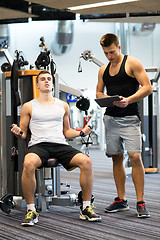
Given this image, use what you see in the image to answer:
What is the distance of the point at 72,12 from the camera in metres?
8.77

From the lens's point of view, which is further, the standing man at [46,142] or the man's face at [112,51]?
the man's face at [112,51]

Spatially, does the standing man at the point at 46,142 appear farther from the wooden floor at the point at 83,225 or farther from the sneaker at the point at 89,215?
the wooden floor at the point at 83,225

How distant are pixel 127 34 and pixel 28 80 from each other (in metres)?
7.53

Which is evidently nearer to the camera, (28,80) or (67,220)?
(67,220)

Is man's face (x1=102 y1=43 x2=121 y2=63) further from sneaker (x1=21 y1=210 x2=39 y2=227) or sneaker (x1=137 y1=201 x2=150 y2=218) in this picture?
sneaker (x1=21 y1=210 x2=39 y2=227)

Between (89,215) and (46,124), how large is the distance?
781 millimetres

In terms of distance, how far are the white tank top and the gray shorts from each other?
366 millimetres

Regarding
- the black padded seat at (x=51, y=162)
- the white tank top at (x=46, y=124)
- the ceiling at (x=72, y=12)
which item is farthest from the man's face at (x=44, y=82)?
the ceiling at (x=72, y=12)

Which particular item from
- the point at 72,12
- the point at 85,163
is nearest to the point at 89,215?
the point at 85,163

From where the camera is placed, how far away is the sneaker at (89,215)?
2.39 m

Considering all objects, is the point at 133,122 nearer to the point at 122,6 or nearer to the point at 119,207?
the point at 119,207

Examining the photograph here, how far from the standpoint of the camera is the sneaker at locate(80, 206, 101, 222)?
2391 mm

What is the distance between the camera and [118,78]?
8.54 feet

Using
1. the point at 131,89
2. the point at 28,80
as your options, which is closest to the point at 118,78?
the point at 131,89
